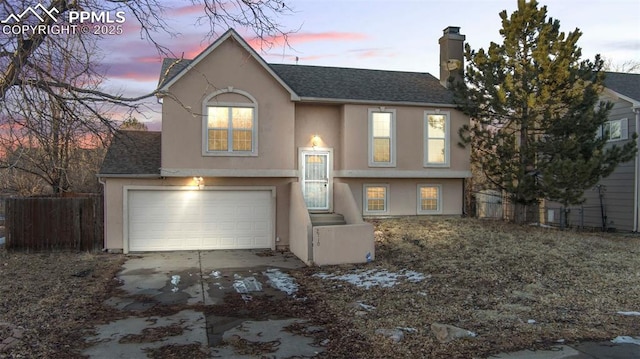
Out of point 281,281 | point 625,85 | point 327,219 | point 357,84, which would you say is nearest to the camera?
point 281,281

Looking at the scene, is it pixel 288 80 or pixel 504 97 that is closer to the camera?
pixel 504 97

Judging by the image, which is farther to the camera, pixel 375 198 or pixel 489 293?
pixel 375 198

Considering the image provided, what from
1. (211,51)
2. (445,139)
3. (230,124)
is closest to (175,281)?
(230,124)

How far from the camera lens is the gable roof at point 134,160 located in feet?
47.1

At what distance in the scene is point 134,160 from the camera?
15.1 m

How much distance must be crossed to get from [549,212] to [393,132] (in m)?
10.6

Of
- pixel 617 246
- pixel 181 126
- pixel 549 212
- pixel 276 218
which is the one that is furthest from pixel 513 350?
pixel 549 212

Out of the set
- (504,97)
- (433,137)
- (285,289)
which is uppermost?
(504,97)

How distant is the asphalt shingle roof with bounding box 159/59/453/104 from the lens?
15.6 meters

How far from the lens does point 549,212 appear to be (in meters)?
22.0

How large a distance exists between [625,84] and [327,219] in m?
14.0

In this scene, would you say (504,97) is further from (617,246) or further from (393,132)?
(617,246)

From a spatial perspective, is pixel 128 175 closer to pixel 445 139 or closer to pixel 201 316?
pixel 201 316

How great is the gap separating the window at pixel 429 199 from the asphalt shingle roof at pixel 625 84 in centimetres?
779
